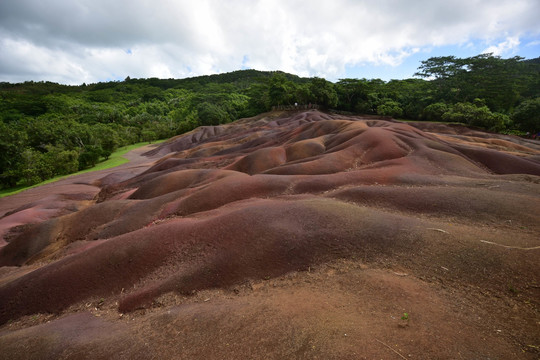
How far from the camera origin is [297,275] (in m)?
6.94

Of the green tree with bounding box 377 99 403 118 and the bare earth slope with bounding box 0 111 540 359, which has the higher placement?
the green tree with bounding box 377 99 403 118

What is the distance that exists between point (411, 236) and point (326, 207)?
3171mm

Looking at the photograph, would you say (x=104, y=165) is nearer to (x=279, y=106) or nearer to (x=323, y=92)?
(x=279, y=106)

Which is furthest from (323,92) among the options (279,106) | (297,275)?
(297,275)

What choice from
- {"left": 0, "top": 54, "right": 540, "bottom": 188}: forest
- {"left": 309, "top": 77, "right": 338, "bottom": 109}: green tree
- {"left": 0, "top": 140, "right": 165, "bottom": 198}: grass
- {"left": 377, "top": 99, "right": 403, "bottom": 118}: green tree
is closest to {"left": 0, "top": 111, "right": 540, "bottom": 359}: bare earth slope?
{"left": 0, "top": 140, "right": 165, "bottom": 198}: grass

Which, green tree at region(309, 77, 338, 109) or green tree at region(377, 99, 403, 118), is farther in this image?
green tree at region(309, 77, 338, 109)

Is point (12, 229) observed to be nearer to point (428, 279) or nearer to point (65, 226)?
point (65, 226)

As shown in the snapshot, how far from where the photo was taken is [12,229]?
17.1 meters

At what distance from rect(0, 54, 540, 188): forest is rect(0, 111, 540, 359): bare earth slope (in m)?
33.2

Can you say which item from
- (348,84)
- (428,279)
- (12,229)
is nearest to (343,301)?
(428,279)

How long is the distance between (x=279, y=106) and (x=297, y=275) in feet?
232

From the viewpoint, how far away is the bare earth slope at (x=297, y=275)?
14.9 feet

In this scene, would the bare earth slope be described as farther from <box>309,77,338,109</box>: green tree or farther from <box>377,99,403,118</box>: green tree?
<box>309,77,338,109</box>: green tree

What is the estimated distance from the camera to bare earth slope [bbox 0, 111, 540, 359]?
4.54 metres
